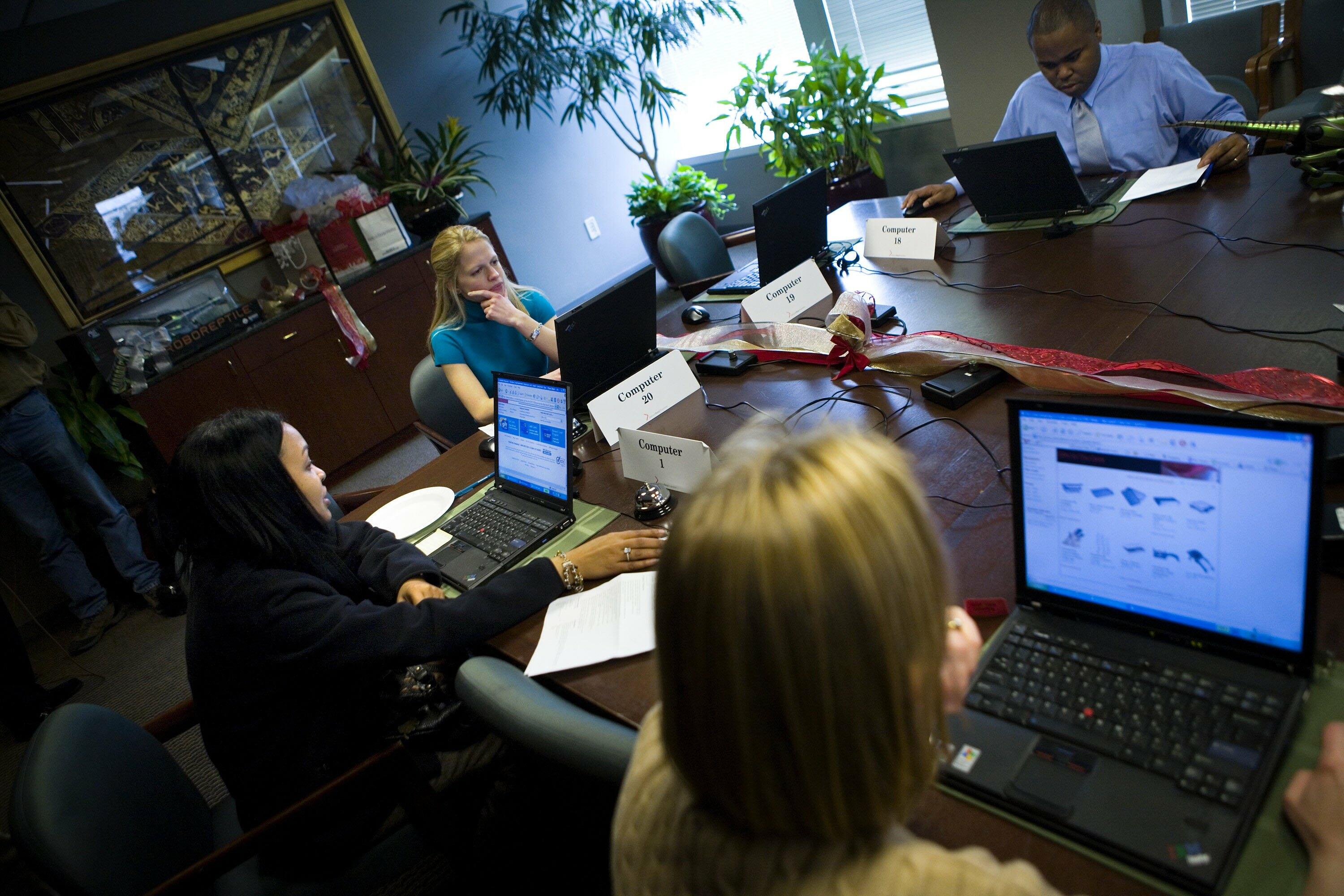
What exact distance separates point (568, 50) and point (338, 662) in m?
4.43

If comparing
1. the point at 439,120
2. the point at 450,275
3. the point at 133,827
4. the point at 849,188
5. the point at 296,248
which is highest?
the point at 439,120

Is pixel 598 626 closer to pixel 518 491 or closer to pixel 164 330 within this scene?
pixel 518 491

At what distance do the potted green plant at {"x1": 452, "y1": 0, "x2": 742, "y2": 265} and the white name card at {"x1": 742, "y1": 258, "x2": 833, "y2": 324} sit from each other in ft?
10.5

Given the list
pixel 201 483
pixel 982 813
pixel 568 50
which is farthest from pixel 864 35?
pixel 982 813

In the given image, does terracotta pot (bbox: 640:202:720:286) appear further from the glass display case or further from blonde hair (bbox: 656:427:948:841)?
blonde hair (bbox: 656:427:948:841)

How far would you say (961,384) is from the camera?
1.58m

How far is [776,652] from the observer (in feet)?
1.85

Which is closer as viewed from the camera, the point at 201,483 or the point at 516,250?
the point at 201,483

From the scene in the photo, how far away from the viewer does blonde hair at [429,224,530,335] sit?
247cm

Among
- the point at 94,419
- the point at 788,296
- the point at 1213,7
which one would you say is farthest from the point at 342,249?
the point at 1213,7

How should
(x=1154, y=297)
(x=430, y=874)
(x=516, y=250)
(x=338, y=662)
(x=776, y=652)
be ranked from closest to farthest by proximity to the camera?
(x=776, y=652) < (x=338, y=662) < (x=1154, y=297) < (x=430, y=874) < (x=516, y=250)

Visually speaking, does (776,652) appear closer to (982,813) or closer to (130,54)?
(982,813)

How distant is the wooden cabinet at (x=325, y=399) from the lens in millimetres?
4172

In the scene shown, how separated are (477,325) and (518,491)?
98cm
